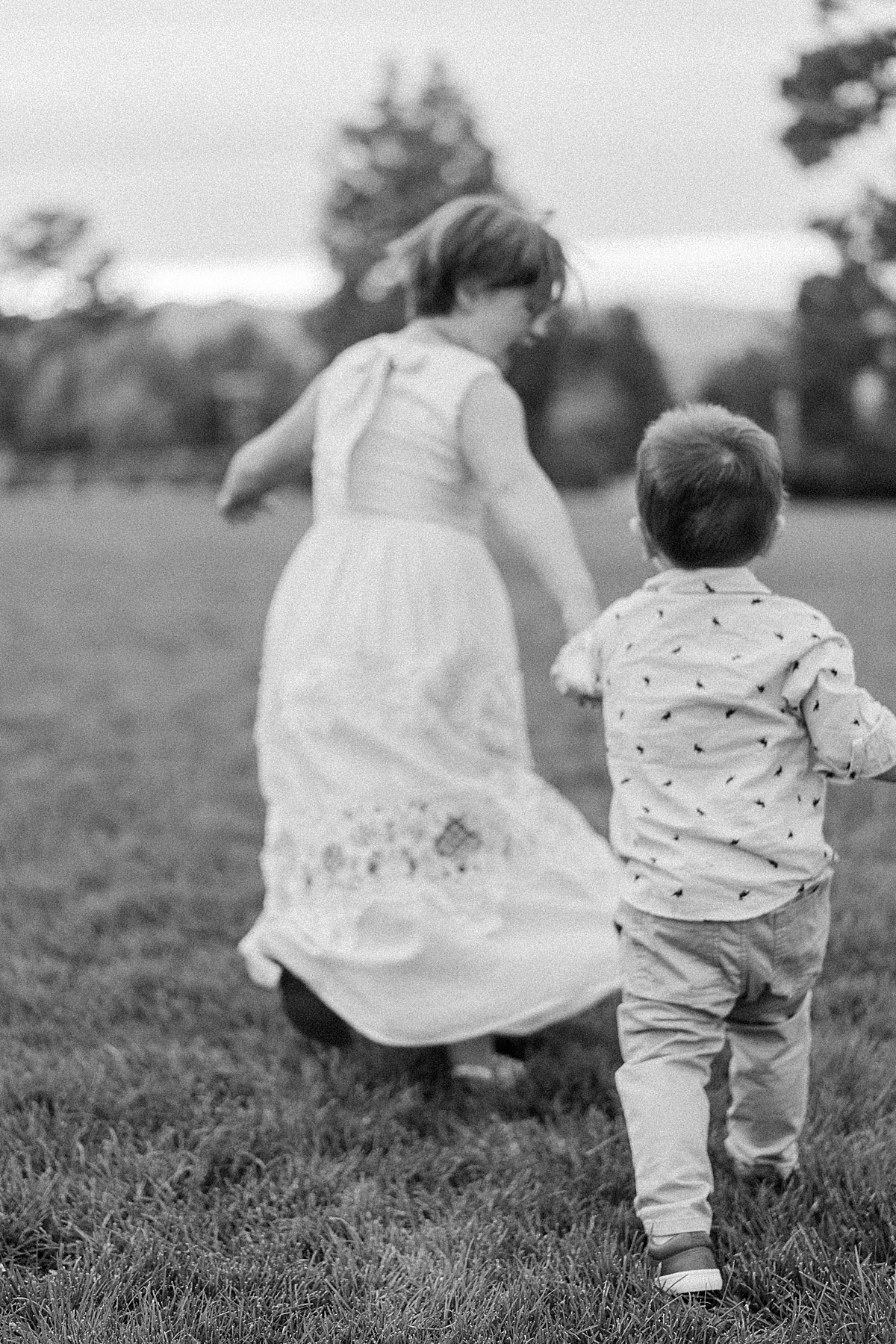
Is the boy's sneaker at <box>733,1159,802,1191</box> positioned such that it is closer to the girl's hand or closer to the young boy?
the young boy

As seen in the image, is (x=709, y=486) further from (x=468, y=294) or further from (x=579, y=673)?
(x=468, y=294)

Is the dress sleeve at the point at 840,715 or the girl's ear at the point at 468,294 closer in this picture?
the dress sleeve at the point at 840,715

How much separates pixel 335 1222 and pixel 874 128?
891 cm

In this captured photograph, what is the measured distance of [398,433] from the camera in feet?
10.2

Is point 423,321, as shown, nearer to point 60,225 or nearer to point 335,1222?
point 335,1222

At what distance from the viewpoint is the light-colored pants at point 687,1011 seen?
228 cm

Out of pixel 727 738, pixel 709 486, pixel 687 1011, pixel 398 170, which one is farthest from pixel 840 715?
pixel 398 170

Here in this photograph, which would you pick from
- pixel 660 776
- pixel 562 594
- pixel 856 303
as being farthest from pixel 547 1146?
pixel 856 303

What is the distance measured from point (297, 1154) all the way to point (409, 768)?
79 centimetres

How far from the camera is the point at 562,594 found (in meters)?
2.78

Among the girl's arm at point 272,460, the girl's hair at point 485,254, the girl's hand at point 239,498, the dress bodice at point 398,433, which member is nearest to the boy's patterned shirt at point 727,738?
the dress bodice at point 398,433

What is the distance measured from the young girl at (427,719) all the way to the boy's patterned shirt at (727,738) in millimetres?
613

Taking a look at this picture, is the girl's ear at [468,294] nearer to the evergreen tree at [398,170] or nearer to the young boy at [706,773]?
the young boy at [706,773]

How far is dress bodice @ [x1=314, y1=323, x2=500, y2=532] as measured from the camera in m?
3.07
